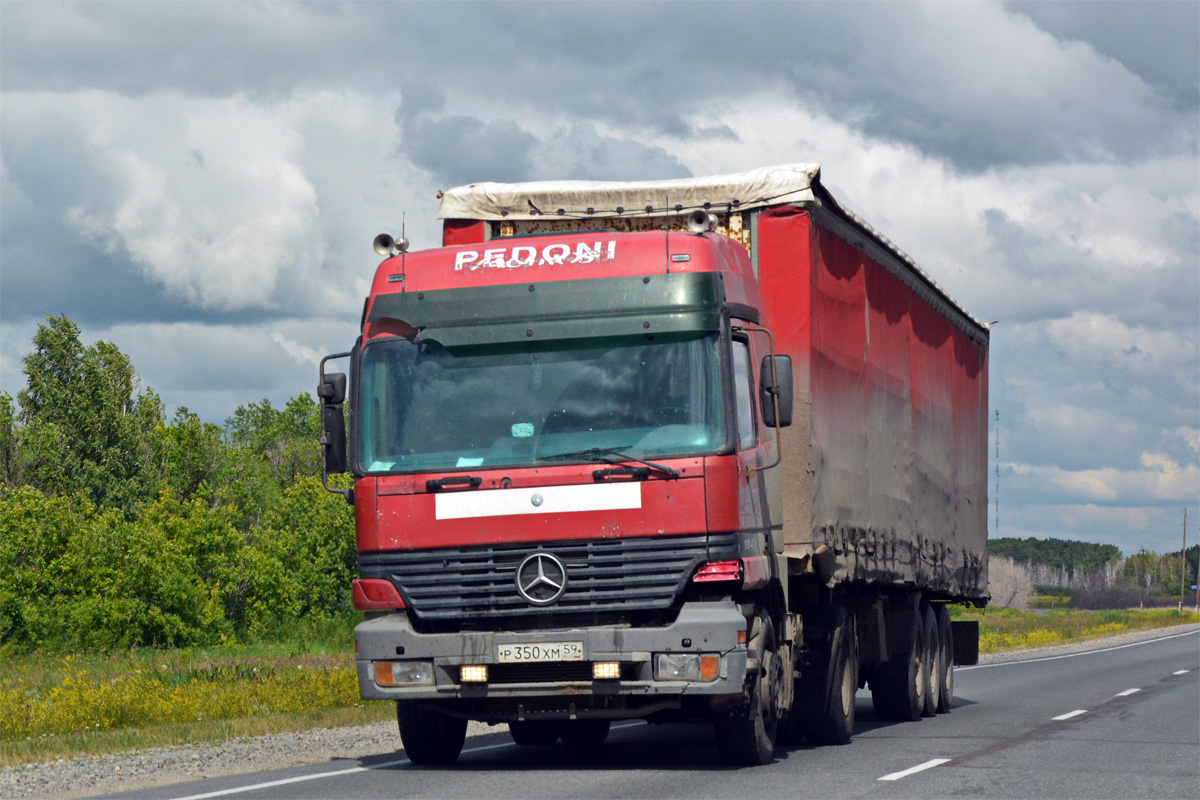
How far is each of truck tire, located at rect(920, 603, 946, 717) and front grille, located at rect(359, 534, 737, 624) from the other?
27.9 ft

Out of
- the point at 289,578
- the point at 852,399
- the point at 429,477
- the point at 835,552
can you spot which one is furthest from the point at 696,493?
the point at 289,578

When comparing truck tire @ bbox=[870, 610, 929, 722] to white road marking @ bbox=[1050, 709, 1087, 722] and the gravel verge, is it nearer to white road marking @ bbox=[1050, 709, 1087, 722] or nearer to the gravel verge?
white road marking @ bbox=[1050, 709, 1087, 722]

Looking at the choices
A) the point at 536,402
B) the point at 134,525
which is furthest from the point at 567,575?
the point at 134,525

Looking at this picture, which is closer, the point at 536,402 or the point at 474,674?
the point at 474,674

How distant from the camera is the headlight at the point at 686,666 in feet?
31.1

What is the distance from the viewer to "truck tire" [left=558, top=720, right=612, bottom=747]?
1275 cm

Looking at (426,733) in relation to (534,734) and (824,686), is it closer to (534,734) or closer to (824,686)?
(534,734)

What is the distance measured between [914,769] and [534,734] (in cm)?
372

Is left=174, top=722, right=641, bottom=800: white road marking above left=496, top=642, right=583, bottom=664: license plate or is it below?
below

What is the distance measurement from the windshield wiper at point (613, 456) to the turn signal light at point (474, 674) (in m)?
1.40

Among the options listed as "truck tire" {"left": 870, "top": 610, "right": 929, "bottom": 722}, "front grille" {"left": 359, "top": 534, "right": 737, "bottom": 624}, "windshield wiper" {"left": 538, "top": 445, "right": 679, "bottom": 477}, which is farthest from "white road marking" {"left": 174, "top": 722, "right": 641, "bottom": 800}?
"truck tire" {"left": 870, "top": 610, "right": 929, "bottom": 722}

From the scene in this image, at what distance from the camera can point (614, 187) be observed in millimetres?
12086

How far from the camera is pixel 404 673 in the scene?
388 inches

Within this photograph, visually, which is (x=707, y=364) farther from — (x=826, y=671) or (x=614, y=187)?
(x=826, y=671)
